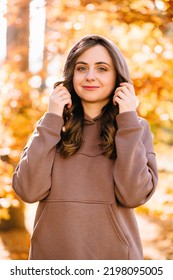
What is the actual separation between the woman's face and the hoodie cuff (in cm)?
13

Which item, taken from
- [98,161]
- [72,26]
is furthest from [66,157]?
[72,26]

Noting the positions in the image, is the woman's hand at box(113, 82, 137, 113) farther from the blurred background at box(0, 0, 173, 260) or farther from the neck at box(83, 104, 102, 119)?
the blurred background at box(0, 0, 173, 260)

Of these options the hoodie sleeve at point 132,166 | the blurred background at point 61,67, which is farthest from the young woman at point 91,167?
the blurred background at point 61,67

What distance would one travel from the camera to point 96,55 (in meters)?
2.20

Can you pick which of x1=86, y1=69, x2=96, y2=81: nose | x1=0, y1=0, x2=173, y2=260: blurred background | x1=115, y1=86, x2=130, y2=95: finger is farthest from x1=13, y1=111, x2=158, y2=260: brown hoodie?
x1=0, y1=0, x2=173, y2=260: blurred background

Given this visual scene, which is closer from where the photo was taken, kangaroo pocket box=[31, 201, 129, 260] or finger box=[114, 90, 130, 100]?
kangaroo pocket box=[31, 201, 129, 260]

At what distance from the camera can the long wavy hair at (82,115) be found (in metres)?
2.15

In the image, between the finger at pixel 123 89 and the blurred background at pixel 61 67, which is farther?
the blurred background at pixel 61 67

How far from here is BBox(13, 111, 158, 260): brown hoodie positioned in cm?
204

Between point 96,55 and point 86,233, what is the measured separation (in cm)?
77

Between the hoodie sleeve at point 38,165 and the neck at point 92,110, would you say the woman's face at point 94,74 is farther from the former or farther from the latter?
the hoodie sleeve at point 38,165

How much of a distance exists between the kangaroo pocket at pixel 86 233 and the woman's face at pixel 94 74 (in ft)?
1.61

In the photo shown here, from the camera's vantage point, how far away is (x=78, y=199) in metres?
2.06

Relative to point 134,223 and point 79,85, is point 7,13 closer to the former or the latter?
point 79,85
